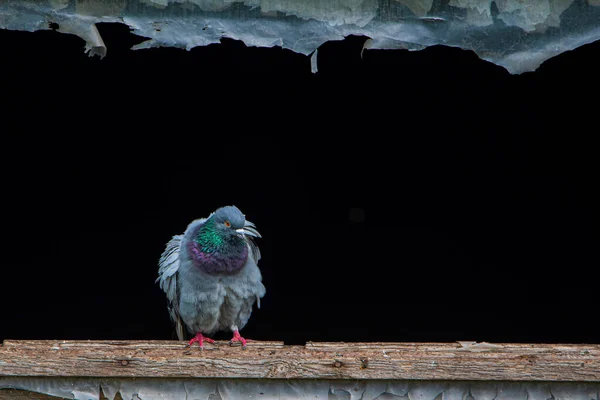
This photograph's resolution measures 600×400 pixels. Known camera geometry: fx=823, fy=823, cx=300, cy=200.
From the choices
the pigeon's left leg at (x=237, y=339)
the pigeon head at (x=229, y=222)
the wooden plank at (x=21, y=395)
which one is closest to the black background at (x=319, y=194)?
the pigeon head at (x=229, y=222)

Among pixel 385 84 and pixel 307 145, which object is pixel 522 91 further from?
pixel 307 145

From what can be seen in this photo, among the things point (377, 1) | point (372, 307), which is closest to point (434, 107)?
point (372, 307)

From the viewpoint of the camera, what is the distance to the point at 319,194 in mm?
5887

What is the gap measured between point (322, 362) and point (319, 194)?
3123 mm

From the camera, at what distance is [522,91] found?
206 inches

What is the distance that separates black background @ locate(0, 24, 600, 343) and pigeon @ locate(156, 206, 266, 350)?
189cm

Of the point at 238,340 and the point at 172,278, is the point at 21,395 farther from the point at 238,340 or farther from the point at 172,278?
the point at 172,278

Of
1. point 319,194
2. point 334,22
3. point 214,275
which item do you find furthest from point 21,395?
point 319,194

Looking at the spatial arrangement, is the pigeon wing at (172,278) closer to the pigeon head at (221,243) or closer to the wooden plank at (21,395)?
the pigeon head at (221,243)

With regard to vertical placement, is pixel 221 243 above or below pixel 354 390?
above

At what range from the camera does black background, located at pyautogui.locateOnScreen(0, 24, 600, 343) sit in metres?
5.33

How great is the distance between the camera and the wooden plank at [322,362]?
2.79 meters

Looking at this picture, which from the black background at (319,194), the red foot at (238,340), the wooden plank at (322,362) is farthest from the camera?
the black background at (319,194)

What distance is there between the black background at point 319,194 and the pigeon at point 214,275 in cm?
189
